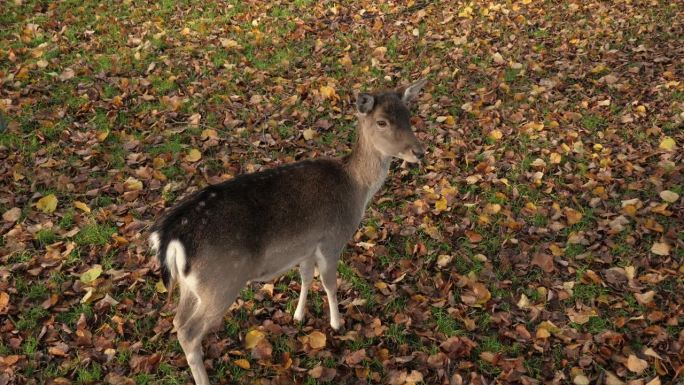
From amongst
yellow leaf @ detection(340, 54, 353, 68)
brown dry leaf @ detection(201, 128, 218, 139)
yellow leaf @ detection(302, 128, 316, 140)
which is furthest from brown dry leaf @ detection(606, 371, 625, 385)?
yellow leaf @ detection(340, 54, 353, 68)

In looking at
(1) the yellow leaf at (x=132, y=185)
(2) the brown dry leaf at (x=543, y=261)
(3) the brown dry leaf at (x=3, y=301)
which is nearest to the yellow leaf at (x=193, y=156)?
(1) the yellow leaf at (x=132, y=185)

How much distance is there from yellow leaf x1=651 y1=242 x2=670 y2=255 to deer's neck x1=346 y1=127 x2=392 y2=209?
3.22m

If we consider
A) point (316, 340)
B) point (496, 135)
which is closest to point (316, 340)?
point (316, 340)

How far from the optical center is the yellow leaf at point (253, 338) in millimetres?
4855

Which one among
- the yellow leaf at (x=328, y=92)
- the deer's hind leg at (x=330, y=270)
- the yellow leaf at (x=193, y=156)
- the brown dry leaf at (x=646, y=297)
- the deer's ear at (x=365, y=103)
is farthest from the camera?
the yellow leaf at (x=328, y=92)

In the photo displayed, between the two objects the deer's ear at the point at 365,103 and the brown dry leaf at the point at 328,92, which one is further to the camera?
the brown dry leaf at the point at 328,92

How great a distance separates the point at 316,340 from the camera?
490 cm

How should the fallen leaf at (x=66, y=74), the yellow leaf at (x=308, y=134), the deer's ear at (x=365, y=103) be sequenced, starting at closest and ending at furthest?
the deer's ear at (x=365, y=103) < the yellow leaf at (x=308, y=134) < the fallen leaf at (x=66, y=74)

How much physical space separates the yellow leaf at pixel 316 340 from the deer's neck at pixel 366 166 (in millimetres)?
1324

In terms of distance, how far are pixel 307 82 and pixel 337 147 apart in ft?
6.38

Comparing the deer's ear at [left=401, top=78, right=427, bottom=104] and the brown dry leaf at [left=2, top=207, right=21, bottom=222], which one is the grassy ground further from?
the deer's ear at [left=401, top=78, right=427, bottom=104]

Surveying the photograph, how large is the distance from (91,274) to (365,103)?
3.35 metres

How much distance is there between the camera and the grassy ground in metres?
4.80

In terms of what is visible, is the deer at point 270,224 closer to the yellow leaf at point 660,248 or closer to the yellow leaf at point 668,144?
the yellow leaf at point 660,248
